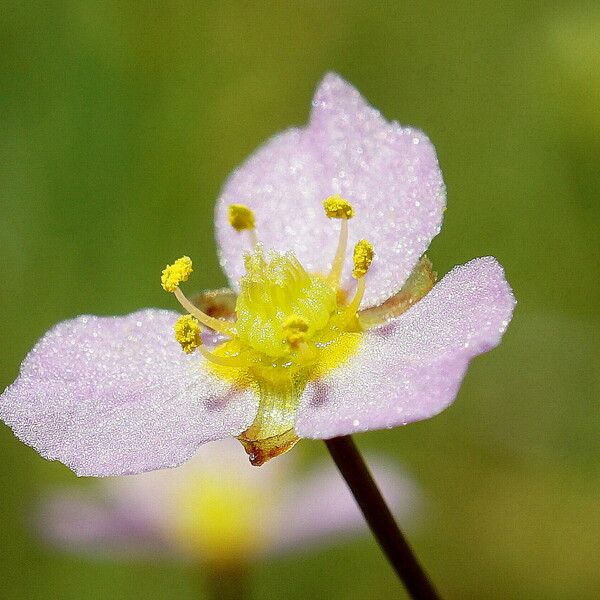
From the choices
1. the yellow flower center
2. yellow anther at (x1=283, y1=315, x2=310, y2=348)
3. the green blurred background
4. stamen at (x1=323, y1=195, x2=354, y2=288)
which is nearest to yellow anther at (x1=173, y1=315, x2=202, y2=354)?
the yellow flower center

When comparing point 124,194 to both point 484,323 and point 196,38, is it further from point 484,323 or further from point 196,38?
point 484,323

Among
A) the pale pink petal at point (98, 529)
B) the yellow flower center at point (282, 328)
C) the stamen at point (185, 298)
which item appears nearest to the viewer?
the yellow flower center at point (282, 328)

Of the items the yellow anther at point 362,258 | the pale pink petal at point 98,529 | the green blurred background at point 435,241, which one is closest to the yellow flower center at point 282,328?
the yellow anther at point 362,258

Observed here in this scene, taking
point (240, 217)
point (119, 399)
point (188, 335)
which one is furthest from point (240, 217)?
point (119, 399)

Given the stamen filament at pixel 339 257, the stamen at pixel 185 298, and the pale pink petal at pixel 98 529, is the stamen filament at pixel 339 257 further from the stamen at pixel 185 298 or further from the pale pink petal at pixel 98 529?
the pale pink petal at pixel 98 529

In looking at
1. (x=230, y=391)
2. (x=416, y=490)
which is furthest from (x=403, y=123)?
(x=230, y=391)

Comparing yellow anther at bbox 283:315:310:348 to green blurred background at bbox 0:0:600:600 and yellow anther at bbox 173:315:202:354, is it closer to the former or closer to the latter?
yellow anther at bbox 173:315:202:354

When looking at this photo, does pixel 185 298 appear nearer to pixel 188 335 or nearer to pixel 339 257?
pixel 188 335
